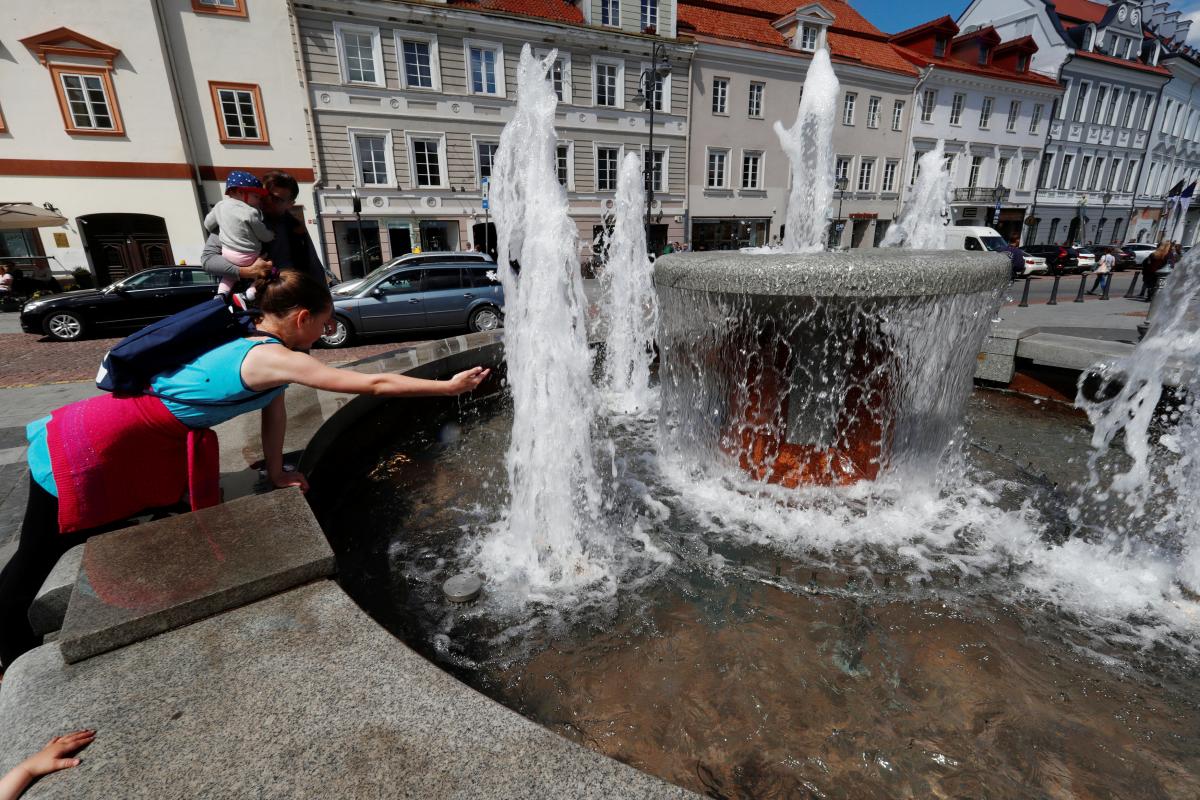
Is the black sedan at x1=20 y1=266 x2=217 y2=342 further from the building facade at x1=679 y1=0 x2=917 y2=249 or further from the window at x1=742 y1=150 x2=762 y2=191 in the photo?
the window at x1=742 y1=150 x2=762 y2=191

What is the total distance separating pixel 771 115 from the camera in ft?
94.7

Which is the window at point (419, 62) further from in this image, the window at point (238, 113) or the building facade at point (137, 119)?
the window at point (238, 113)

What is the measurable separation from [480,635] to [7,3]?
26.2 meters

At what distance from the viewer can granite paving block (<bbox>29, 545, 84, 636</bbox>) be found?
2.08 meters

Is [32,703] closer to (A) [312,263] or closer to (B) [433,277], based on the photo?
(A) [312,263]

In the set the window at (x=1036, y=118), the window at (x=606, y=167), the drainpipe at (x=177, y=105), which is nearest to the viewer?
the drainpipe at (x=177, y=105)

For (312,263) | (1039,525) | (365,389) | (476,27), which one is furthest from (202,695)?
(476,27)

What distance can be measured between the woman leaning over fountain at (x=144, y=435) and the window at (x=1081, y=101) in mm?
49402

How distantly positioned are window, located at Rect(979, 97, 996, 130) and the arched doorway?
1647 inches

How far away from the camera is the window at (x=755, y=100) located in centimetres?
2814

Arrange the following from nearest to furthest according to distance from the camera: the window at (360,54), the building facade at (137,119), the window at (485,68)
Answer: the building facade at (137,119) → the window at (360,54) → the window at (485,68)

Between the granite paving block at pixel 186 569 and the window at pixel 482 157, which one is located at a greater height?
the window at pixel 482 157

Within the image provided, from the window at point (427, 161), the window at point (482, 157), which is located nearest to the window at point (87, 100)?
the window at point (427, 161)

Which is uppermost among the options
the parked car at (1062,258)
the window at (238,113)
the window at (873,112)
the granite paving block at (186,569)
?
the window at (873,112)
